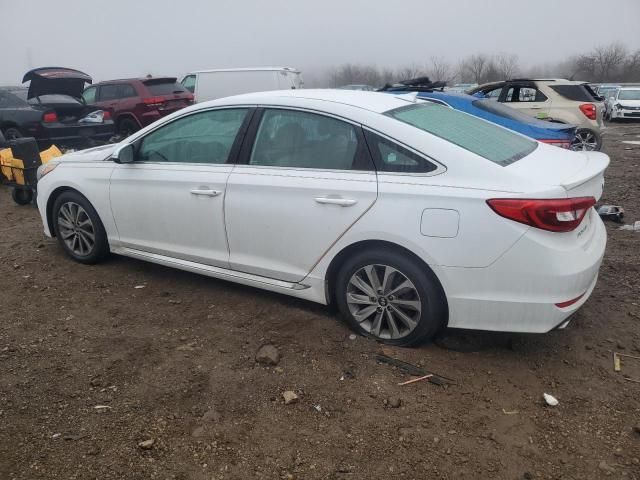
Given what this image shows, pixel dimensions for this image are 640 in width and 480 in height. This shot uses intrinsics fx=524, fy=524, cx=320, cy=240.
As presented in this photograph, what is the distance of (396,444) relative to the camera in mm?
2486

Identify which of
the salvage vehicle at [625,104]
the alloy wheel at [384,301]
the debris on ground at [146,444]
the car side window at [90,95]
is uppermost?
the car side window at [90,95]

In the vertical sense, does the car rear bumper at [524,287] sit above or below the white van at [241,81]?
below

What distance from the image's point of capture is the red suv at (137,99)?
12.5 m

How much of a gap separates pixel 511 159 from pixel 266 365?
191cm

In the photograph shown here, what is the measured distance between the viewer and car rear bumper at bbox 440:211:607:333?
9.00 feet

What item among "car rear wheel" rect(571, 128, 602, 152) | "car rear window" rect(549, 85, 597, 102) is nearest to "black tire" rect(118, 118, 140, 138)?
"car rear window" rect(549, 85, 597, 102)

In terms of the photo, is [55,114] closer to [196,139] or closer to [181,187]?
[196,139]

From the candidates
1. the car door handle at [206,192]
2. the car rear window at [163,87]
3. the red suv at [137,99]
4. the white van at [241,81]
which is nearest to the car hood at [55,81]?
the red suv at [137,99]

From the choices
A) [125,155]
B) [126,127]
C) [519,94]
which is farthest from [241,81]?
[125,155]

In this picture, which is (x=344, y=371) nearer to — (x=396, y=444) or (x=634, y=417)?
(x=396, y=444)

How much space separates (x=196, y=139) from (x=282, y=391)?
2.02m

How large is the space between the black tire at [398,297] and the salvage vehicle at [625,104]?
21934 mm

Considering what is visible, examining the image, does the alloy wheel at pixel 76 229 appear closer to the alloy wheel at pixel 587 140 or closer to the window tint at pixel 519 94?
the window tint at pixel 519 94

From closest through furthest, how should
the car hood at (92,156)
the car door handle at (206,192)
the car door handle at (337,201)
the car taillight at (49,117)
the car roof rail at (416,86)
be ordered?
the car door handle at (337,201)
the car door handle at (206,192)
the car hood at (92,156)
the car roof rail at (416,86)
the car taillight at (49,117)
